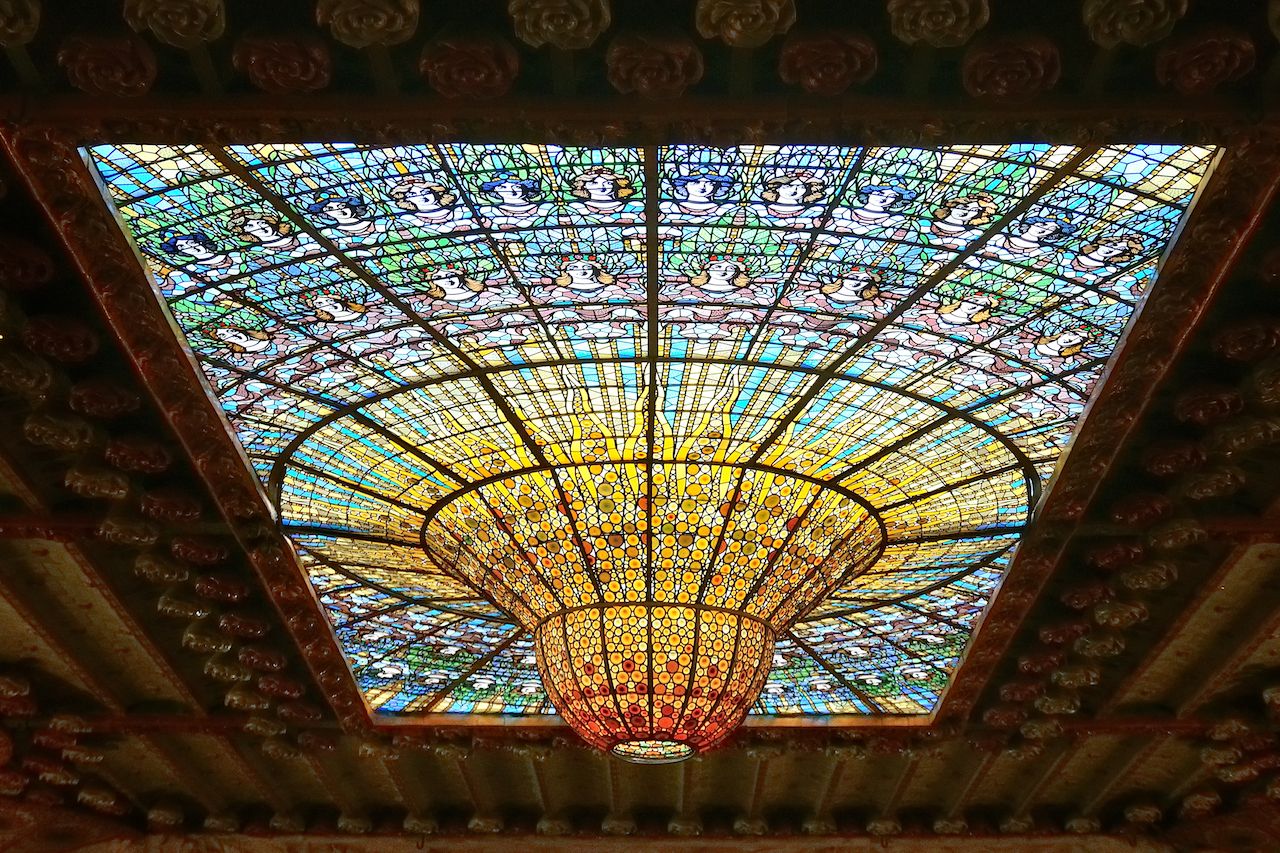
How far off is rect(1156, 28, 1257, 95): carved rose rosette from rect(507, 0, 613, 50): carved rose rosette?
2604 mm

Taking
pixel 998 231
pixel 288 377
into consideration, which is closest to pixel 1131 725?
pixel 998 231

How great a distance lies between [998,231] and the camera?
23.6 feet

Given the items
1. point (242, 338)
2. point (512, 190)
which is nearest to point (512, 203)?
point (512, 190)

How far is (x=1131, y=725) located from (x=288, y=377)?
1077cm

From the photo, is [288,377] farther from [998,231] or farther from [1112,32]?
[1112,32]

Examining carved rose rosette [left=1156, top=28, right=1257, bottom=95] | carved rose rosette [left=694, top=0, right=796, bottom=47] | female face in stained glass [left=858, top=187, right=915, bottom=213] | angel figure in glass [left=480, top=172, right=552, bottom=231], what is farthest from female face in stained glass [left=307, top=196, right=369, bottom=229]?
carved rose rosette [left=1156, top=28, right=1257, bottom=95]

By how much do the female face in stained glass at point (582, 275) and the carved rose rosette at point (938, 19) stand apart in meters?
2.84

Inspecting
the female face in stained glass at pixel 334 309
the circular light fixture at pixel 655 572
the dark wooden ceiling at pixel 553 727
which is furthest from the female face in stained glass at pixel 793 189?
the circular light fixture at pixel 655 572

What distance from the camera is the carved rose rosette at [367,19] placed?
517 centimetres

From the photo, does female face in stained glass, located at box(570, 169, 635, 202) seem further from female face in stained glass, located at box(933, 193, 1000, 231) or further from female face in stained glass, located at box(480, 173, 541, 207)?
female face in stained glass, located at box(933, 193, 1000, 231)

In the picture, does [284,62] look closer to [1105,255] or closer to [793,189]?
[793,189]

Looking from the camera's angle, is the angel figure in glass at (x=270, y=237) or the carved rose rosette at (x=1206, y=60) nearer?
the carved rose rosette at (x=1206, y=60)

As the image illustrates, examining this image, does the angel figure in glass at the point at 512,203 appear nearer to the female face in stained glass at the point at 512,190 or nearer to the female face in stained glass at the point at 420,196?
the female face in stained glass at the point at 512,190

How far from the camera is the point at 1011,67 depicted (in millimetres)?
5492
